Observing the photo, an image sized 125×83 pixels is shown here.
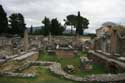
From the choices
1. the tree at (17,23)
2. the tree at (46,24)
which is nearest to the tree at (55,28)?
the tree at (46,24)

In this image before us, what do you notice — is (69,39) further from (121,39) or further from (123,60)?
(123,60)

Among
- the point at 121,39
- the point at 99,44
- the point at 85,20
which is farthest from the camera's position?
the point at 85,20

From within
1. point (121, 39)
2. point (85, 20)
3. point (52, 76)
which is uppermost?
point (85, 20)

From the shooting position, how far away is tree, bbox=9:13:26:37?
60719 millimetres

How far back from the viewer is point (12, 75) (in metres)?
11.5

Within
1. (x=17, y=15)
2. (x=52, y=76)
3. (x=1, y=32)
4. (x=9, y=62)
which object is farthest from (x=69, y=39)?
(x=52, y=76)

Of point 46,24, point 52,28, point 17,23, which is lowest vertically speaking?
point 52,28

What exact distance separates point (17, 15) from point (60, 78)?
58591 millimetres

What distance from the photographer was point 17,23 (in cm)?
6294

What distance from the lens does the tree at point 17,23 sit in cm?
6072

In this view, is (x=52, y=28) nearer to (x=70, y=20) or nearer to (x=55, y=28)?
(x=55, y=28)

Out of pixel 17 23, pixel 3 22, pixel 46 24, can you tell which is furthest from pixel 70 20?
pixel 3 22

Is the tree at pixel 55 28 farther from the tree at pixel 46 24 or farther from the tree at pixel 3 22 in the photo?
the tree at pixel 3 22

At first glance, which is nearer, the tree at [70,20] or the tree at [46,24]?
the tree at [46,24]
